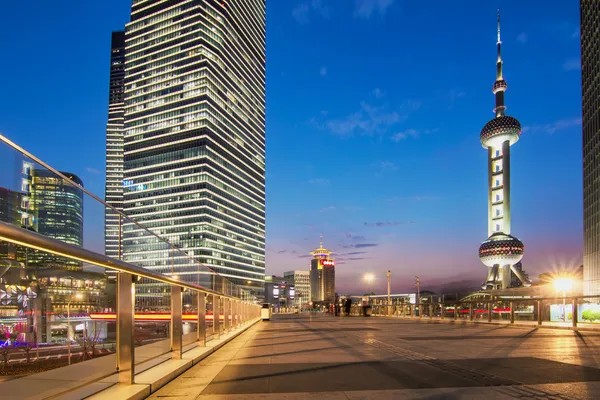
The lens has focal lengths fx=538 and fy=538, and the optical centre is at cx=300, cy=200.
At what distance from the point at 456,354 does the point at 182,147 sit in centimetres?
16778

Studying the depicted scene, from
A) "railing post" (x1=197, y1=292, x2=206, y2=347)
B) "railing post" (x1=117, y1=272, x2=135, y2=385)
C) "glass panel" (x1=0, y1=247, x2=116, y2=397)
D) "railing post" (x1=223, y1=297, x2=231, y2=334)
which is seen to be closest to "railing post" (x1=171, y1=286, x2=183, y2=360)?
"glass panel" (x1=0, y1=247, x2=116, y2=397)

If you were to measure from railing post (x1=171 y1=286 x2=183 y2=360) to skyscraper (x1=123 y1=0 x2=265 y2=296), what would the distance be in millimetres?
154172

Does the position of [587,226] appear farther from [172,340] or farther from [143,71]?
[143,71]

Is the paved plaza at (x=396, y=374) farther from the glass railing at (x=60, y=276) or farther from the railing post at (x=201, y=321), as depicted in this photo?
the glass railing at (x=60, y=276)

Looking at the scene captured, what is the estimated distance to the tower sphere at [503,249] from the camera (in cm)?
15962

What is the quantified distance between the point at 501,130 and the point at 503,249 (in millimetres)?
35739

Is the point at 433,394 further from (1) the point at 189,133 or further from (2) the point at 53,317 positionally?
(1) the point at 189,133

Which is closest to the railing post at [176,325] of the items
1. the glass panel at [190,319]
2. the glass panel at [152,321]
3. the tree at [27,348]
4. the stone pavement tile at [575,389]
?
the glass panel at [152,321]

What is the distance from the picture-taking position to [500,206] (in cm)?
16225

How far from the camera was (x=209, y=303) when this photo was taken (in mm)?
13688

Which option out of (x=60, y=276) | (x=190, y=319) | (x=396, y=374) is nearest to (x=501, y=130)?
(x=190, y=319)

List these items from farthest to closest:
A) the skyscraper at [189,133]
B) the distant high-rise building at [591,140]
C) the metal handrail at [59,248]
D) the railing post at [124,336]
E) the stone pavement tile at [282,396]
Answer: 1. the skyscraper at [189,133]
2. the distant high-rise building at [591,140]
3. the railing post at [124,336]
4. the stone pavement tile at [282,396]
5. the metal handrail at [59,248]

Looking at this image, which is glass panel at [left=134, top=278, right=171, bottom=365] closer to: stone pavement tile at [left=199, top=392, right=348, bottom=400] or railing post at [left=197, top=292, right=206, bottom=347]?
stone pavement tile at [left=199, top=392, right=348, bottom=400]

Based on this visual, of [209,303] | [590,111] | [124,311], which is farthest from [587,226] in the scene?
[124,311]
